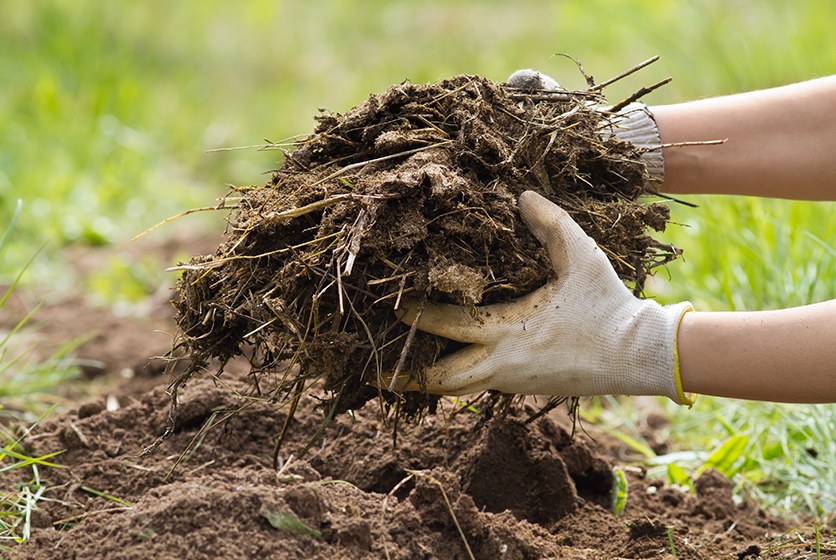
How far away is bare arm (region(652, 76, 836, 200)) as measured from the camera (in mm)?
1914

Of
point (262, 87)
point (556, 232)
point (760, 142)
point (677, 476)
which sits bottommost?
point (677, 476)

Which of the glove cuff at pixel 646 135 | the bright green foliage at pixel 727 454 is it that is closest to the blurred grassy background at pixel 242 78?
the bright green foliage at pixel 727 454

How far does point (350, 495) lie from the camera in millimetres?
1614

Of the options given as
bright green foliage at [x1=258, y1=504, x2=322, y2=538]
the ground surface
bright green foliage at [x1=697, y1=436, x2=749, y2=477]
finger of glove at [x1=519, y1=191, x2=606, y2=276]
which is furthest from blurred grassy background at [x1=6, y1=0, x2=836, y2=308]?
bright green foliage at [x1=258, y1=504, x2=322, y2=538]

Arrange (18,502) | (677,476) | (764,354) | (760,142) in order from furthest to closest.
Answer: (677,476), (760,142), (18,502), (764,354)

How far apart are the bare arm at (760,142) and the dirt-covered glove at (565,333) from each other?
0.64 meters

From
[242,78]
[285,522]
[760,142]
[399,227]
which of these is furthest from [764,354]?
[242,78]

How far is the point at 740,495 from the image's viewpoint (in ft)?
7.39

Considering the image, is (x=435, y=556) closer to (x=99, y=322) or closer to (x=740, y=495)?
(x=740, y=495)

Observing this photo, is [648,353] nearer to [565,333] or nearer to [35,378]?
[565,333]

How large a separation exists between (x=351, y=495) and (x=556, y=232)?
0.81 meters

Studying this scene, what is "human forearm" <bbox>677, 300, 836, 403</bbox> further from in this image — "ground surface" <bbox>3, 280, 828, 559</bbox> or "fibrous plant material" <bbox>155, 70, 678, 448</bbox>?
"ground surface" <bbox>3, 280, 828, 559</bbox>

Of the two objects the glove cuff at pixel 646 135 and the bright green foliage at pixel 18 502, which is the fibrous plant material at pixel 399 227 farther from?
the bright green foliage at pixel 18 502

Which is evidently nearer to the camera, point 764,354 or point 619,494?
point 764,354
